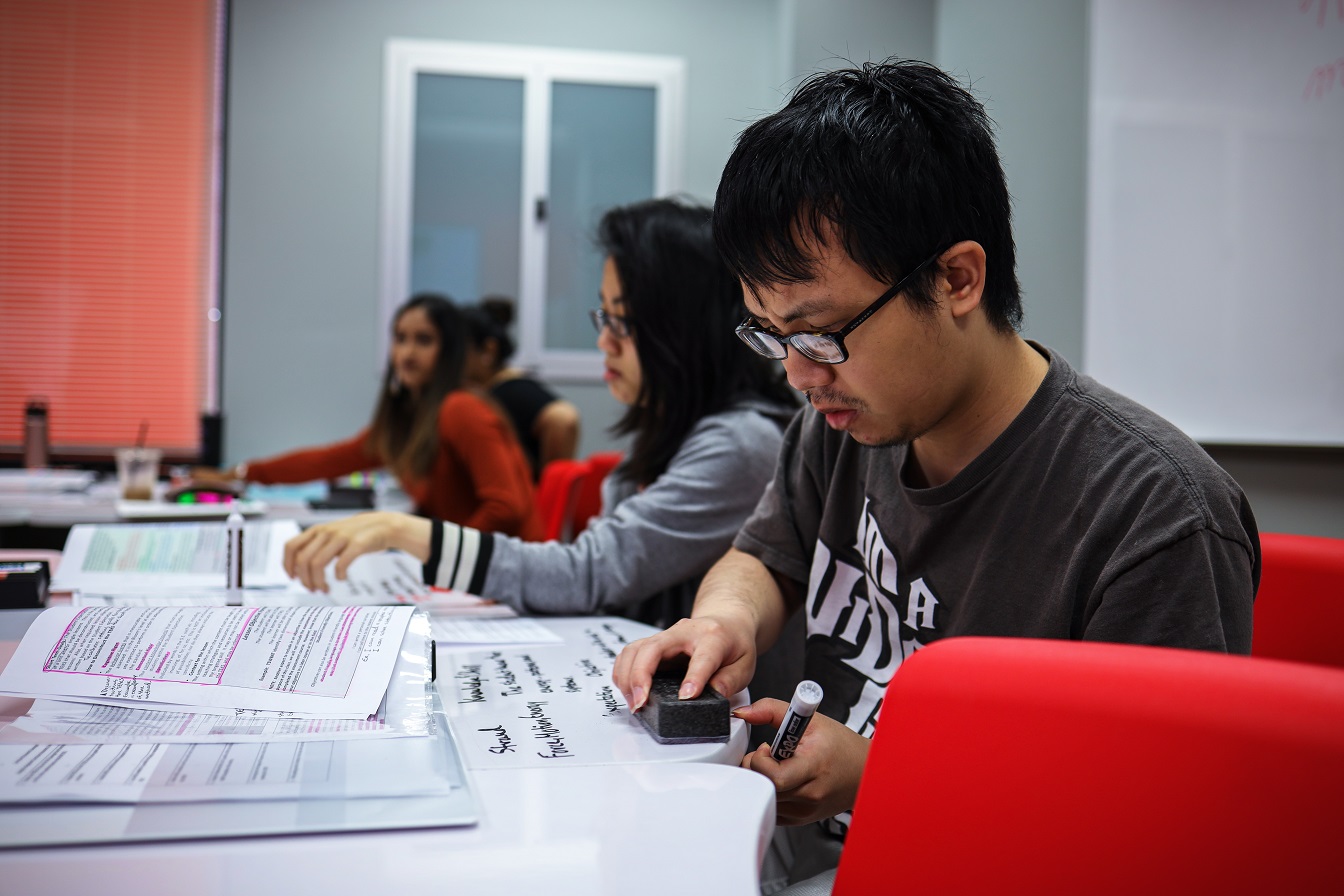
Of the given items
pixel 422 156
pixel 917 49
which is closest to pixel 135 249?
pixel 422 156

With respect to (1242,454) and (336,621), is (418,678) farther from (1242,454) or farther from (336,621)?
(1242,454)

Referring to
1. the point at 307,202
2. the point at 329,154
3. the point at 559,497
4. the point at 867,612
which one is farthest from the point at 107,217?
the point at 867,612

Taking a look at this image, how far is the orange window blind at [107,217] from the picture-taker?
13.9 feet

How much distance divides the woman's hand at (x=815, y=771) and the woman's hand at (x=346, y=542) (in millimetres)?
662

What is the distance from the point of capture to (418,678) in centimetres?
94

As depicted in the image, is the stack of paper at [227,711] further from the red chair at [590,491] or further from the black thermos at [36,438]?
the black thermos at [36,438]

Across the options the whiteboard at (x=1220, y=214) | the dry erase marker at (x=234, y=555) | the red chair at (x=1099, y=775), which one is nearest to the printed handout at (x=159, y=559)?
the dry erase marker at (x=234, y=555)

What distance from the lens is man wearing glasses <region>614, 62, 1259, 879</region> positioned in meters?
0.85

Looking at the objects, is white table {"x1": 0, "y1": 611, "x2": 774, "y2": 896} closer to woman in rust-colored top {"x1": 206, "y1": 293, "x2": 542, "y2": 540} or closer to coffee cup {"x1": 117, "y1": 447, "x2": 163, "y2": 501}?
woman in rust-colored top {"x1": 206, "y1": 293, "x2": 542, "y2": 540}

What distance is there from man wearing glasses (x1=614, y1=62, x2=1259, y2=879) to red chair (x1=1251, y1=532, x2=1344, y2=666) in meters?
0.13

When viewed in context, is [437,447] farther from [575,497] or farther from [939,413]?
[939,413]

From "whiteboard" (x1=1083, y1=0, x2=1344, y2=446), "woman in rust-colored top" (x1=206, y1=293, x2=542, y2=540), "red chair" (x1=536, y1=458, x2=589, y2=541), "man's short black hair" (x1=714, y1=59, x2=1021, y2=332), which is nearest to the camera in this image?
"man's short black hair" (x1=714, y1=59, x2=1021, y2=332)

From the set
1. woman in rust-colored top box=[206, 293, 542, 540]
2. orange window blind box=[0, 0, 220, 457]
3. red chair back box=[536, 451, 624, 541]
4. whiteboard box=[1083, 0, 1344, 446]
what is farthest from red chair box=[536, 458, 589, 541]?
orange window blind box=[0, 0, 220, 457]

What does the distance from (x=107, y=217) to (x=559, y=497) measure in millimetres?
3038
